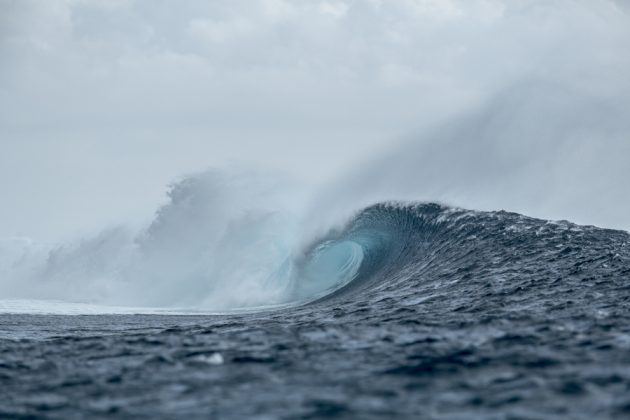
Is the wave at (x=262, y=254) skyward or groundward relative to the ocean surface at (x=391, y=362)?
skyward

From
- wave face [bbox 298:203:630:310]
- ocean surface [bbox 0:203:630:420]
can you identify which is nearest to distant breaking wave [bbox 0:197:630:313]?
wave face [bbox 298:203:630:310]

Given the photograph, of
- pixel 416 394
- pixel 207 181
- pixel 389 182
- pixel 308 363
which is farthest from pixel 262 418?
pixel 207 181

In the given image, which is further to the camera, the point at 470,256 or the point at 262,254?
the point at 262,254

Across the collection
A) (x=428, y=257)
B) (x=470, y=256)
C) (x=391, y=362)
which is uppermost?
(x=428, y=257)

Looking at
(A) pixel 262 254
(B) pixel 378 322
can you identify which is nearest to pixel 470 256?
(B) pixel 378 322

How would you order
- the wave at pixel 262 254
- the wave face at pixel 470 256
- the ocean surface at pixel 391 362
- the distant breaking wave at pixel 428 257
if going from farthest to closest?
1. the wave at pixel 262 254
2. the distant breaking wave at pixel 428 257
3. the wave face at pixel 470 256
4. the ocean surface at pixel 391 362

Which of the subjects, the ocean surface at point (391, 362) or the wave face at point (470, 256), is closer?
the ocean surface at point (391, 362)

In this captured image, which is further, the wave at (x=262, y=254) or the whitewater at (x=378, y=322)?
the wave at (x=262, y=254)

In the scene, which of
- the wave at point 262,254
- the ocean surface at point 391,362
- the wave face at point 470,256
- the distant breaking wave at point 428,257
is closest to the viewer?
the ocean surface at point 391,362

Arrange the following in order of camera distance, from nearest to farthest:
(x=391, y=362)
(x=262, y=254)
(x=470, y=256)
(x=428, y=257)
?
1. (x=391, y=362)
2. (x=470, y=256)
3. (x=428, y=257)
4. (x=262, y=254)

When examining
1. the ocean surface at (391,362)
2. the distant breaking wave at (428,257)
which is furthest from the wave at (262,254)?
the ocean surface at (391,362)

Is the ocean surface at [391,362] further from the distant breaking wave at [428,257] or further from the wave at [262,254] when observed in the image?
the wave at [262,254]

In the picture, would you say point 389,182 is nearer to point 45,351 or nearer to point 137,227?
point 137,227

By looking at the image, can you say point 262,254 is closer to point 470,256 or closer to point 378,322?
point 470,256
